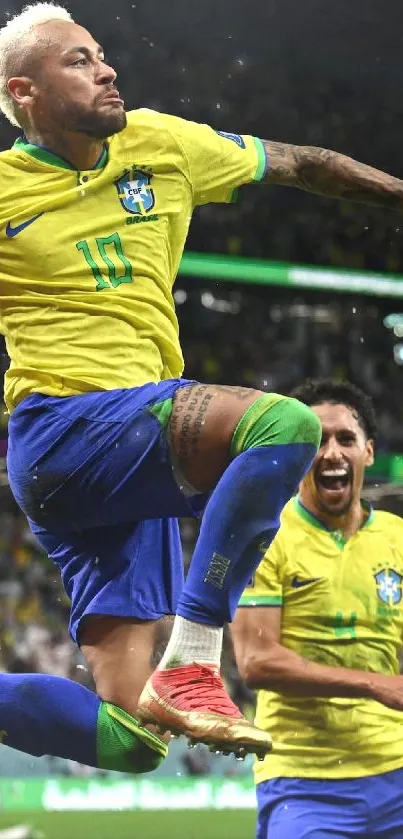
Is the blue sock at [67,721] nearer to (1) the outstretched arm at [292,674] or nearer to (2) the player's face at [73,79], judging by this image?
(1) the outstretched arm at [292,674]

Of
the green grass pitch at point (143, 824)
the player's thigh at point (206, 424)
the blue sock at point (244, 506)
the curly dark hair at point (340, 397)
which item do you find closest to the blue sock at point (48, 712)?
the blue sock at point (244, 506)

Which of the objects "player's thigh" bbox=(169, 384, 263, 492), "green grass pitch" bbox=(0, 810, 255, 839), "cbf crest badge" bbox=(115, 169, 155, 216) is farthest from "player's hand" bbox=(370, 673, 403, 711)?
"green grass pitch" bbox=(0, 810, 255, 839)

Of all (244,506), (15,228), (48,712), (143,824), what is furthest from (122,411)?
(143,824)

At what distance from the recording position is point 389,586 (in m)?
2.67

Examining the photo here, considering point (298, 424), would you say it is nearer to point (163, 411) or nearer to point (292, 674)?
point (163, 411)

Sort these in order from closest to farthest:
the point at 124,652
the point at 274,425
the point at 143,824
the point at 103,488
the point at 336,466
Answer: the point at 274,425, the point at 103,488, the point at 124,652, the point at 336,466, the point at 143,824

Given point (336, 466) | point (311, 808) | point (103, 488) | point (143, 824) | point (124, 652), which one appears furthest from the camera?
point (143, 824)

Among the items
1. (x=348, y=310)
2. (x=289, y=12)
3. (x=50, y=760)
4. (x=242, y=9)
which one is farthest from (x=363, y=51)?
(x=50, y=760)

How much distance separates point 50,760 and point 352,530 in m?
2.73

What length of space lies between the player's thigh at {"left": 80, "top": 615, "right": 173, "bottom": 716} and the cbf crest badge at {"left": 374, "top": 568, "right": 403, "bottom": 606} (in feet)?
2.73

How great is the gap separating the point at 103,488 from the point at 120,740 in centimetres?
A: 49

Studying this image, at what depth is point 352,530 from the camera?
2.74 meters

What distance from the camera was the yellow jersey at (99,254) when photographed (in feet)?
5.88

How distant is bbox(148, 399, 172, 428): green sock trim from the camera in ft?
5.31
